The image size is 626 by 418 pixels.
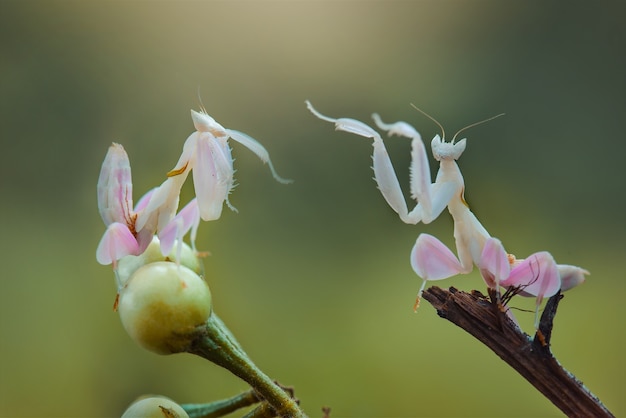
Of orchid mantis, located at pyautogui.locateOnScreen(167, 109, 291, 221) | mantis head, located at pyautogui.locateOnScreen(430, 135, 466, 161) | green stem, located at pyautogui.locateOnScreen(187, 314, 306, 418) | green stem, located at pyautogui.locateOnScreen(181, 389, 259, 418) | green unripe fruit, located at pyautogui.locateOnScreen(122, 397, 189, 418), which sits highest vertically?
mantis head, located at pyautogui.locateOnScreen(430, 135, 466, 161)

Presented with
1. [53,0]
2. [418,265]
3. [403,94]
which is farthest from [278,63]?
[418,265]

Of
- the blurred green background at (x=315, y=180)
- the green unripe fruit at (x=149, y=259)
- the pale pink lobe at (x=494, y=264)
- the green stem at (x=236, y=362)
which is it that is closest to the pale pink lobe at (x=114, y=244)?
the green unripe fruit at (x=149, y=259)

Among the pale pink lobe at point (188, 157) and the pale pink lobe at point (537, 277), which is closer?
the pale pink lobe at point (537, 277)

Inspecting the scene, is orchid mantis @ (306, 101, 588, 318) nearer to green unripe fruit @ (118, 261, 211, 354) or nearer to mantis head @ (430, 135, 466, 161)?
mantis head @ (430, 135, 466, 161)

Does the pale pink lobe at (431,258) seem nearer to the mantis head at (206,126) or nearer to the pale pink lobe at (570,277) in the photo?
the pale pink lobe at (570,277)

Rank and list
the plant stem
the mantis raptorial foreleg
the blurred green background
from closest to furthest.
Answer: the plant stem → the mantis raptorial foreleg → the blurred green background

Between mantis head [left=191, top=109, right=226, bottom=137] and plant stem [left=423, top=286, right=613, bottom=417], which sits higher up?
mantis head [left=191, top=109, right=226, bottom=137]

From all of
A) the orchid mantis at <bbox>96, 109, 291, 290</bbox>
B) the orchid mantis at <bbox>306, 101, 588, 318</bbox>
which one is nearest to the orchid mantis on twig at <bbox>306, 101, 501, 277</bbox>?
the orchid mantis at <bbox>306, 101, 588, 318</bbox>

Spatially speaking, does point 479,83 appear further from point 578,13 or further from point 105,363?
point 105,363
